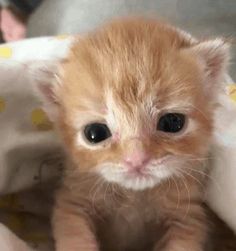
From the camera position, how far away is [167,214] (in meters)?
1.07

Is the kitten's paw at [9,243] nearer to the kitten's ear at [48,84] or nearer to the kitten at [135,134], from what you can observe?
the kitten at [135,134]

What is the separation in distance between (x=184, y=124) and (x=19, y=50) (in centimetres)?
42

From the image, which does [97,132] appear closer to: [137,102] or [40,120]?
[137,102]

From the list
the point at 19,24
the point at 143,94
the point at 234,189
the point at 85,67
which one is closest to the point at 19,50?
the point at 85,67

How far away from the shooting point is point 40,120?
3.81 ft

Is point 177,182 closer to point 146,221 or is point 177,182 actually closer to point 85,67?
point 146,221

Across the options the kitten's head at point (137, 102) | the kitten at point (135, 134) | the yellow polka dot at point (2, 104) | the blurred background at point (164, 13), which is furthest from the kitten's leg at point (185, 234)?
the blurred background at point (164, 13)

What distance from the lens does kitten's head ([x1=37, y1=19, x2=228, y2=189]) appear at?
2.99 feet

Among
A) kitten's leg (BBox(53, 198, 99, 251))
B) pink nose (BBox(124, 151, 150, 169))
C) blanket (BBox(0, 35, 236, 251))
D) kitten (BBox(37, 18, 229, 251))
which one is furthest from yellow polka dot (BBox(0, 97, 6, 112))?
pink nose (BBox(124, 151, 150, 169))

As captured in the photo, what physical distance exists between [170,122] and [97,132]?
12cm

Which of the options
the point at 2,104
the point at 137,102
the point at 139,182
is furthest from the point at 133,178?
the point at 2,104

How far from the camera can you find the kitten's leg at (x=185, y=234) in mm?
1018

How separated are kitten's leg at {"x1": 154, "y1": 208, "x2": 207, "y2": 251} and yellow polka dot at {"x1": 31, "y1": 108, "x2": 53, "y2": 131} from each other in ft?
1.00

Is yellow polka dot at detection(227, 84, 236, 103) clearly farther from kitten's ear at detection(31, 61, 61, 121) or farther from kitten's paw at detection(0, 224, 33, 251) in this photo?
kitten's paw at detection(0, 224, 33, 251)
